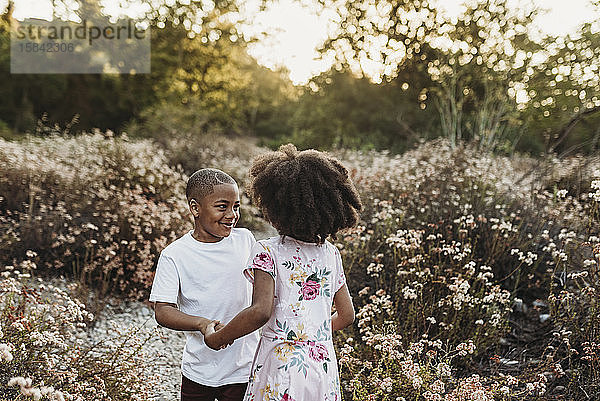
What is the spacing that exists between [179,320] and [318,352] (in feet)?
1.69

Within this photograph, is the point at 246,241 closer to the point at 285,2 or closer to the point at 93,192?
the point at 93,192

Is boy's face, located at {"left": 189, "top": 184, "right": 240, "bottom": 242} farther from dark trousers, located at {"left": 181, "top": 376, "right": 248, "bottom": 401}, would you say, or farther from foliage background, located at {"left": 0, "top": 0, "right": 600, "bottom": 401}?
foliage background, located at {"left": 0, "top": 0, "right": 600, "bottom": 401}

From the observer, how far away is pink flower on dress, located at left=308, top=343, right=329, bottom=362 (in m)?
1.86

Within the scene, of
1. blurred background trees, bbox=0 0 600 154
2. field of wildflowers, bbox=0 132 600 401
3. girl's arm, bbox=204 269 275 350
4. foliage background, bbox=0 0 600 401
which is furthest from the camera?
blurred background trees, bbox=0 0 600 154

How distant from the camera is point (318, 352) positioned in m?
1.88

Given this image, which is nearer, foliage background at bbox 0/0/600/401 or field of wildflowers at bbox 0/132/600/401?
field of wildflowers at bbox 0/132/600/401

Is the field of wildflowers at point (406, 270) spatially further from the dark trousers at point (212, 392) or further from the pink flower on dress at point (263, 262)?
the pink flower on dress at point (263, 262)

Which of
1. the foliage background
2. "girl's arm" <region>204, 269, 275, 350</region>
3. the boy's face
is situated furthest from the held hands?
the foliage background

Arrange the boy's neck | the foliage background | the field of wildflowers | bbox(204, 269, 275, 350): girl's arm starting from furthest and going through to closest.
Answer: the foliage background
the field of wildflowers
the boy's neck
bbox(204, 269, 275, 350): girl's arm

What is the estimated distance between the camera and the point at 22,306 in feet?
9.80

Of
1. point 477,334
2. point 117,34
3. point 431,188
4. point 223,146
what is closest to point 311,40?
point 117,34

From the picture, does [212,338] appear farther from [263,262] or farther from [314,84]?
[314,84]

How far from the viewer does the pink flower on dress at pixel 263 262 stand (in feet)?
5.96

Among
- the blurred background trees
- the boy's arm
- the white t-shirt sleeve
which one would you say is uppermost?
the blurred background trees
